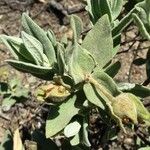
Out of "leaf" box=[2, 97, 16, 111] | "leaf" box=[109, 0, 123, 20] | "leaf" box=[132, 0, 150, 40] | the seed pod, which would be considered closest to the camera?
the seed pod

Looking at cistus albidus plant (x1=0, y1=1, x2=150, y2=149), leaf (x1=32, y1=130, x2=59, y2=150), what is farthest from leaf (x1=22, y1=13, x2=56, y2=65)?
leaf (x1=32, y1=130, x2=59, y2=150)

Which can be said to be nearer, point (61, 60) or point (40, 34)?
point (61, 60)

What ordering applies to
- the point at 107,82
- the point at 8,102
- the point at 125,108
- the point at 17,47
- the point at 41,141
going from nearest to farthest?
the point at 125,108, the point at 107,82, the point at 17,47, the point at 41,141, the point at 8,102

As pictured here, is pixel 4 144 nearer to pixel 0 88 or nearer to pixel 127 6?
pixel 127 6

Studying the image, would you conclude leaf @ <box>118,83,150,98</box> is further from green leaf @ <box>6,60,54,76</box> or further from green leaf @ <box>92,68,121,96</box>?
green leaf @ <box>6,60,54,76</box>

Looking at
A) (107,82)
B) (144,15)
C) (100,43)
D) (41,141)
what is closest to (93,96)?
(107,82)

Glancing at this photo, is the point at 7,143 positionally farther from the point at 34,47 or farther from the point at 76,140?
the point at 34,47
